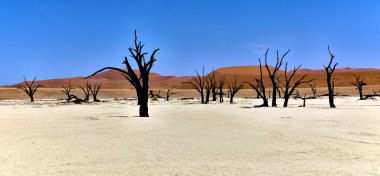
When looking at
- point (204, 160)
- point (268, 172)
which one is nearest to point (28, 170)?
point (204, 160)

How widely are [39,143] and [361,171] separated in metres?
5.65

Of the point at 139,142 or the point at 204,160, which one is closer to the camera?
the point at 204,160

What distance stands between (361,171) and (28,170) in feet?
13.4

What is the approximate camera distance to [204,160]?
6.77 m

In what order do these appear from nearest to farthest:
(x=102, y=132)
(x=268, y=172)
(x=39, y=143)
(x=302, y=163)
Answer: (x=268, y=172) → (x=302, y=163) → (x=39, y=143) → (x=102, y=132)

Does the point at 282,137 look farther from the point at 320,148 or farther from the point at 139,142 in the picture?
the point at 139,142

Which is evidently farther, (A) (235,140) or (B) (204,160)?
(A) (235,140)

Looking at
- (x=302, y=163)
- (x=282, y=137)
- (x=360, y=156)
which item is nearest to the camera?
(x=302, y=163)

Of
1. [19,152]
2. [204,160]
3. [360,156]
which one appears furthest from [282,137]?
[19,152]

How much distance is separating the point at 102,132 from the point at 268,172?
602 centimetres

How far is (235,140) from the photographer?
9305 millimetres

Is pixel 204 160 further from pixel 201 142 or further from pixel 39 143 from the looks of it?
pixel 39 143

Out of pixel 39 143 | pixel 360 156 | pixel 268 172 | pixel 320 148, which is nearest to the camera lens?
pixel 268 172

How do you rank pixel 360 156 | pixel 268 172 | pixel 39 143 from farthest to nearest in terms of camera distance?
pixel 39 143, pixel 360 156, pixel 268 172
